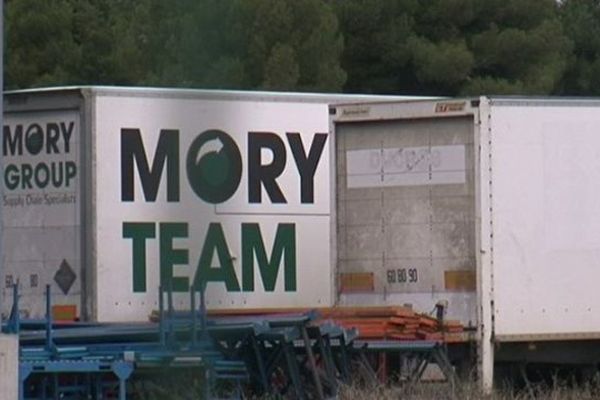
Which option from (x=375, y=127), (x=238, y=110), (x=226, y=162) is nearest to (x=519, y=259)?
(x=375, y=127)

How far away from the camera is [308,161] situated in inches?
658

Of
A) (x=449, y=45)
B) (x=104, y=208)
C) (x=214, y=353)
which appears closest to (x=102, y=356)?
(x=214, y=353)

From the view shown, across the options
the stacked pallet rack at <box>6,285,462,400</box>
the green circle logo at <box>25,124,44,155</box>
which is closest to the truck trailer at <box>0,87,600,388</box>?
the green circle logo at <box>25,124,44,155</box>

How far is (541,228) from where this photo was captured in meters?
14.7

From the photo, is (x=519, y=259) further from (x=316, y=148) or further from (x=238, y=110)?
(x=238, y=110)

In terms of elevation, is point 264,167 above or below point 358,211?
above

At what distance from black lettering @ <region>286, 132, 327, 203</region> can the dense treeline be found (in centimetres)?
461

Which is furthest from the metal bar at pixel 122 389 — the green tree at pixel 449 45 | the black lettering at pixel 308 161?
the green tree at pixel 449 45

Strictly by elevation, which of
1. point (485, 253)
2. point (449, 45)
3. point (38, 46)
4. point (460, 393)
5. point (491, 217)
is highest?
point (449, 45)

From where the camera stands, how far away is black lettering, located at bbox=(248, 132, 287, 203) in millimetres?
16188

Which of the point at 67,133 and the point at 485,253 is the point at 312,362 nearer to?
the point at 485,253

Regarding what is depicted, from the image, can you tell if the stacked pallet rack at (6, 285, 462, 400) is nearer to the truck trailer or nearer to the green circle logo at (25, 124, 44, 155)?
the truck trailer

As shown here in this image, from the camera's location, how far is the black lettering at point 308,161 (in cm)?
1664

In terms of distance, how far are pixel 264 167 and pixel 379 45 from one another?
1773cm
